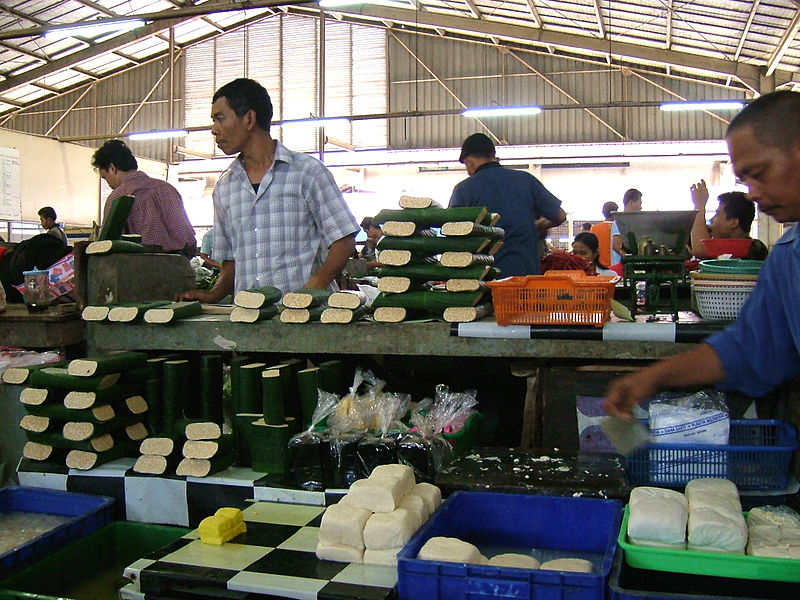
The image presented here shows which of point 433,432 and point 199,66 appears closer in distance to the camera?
point 433,432

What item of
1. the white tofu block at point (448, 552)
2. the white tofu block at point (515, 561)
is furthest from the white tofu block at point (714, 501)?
the white tofu block at point (448, 552)

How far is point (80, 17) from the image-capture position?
13.9 metres

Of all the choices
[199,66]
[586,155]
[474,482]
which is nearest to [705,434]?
[474,482]

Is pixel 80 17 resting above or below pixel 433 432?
above

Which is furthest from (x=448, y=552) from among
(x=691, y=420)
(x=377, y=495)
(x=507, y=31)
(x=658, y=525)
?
(x=507, y=31)

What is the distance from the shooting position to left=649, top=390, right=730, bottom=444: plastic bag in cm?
198

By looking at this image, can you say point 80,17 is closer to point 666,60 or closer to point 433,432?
point 666,60

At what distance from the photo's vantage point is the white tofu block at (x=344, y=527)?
5.48ft

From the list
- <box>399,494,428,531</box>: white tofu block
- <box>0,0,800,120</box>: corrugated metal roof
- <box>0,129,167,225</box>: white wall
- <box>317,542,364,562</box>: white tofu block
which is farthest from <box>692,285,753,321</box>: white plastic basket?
<box>0,129,167,225</box>: white wall

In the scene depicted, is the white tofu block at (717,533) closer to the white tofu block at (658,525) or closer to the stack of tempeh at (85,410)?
the white tofu block at (658,525)

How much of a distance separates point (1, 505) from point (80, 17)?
13.9 metres

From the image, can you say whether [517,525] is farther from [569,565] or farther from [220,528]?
[220,528]

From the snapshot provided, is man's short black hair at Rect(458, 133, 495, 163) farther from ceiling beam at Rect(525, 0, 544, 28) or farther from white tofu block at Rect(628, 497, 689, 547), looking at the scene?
ceiling beam at Rect(525, 0, 544, 28)

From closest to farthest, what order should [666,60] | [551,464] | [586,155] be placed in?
[551,464] → [666,60] → [586,155]
